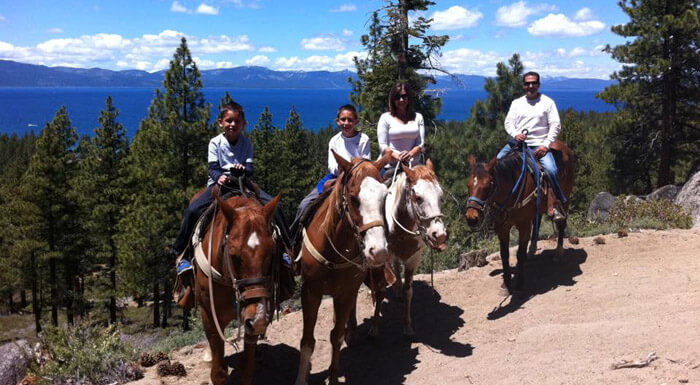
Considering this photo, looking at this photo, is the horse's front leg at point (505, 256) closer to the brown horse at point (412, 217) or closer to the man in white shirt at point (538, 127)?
the man in white shirt at point (538, 127)

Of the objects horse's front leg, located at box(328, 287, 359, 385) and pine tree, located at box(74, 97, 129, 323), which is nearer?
horse's front leg, located at box(328, 287, 359, 385)

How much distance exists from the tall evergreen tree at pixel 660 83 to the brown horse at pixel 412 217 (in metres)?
19.8

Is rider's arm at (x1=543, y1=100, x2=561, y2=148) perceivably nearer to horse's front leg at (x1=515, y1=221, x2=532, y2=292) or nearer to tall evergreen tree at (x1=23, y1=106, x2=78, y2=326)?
horse's front leg at (x1=515, y1=221, x2=532, y2=292)

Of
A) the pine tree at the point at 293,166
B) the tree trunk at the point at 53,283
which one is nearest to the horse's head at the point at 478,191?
the tree trunk at the point at 53,283

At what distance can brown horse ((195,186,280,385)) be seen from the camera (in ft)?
12.7

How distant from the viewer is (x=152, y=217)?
73.3ft

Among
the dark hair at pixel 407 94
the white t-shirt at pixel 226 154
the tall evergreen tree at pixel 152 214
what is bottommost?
the tall evergreen tree at pixel 152 214

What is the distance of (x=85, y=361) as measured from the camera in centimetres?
578

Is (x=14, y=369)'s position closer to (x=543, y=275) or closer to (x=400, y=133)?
(x=400, y=133)

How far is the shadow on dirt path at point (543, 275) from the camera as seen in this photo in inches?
299

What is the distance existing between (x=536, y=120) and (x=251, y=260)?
6.37 meters

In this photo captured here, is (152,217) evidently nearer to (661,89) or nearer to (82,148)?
(82,148)

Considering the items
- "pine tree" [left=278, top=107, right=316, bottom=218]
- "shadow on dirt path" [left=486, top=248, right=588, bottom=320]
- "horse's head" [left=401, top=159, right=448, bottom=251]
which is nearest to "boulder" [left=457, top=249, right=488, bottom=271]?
"shadow on dirt path" [left=486, top=248, right=588, bottom=320]

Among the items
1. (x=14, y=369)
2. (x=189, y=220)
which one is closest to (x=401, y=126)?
(x=189, y=220)
